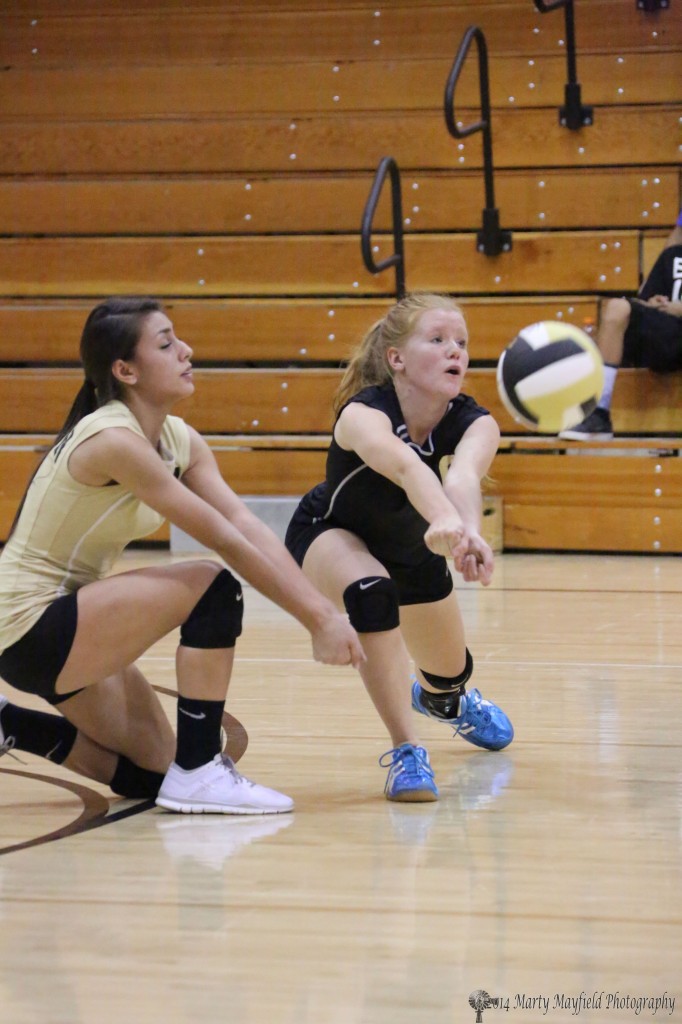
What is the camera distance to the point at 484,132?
20.0 ft

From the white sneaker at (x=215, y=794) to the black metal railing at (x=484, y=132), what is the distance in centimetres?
405

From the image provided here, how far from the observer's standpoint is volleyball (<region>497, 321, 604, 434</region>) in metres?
2.74

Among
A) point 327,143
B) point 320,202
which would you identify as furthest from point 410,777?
point 327,143

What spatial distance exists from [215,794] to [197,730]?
12cm

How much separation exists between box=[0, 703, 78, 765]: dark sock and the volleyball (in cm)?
114

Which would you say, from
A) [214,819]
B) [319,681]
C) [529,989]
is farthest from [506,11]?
[529,989]

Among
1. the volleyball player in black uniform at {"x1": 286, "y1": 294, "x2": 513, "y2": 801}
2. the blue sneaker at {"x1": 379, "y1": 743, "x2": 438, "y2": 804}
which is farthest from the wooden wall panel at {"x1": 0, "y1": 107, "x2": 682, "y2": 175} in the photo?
the blue sneaker at {"x1": 379, "y1": 743, "x2": 438, "y2": 804}

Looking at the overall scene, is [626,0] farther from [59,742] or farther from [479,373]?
[59,742]

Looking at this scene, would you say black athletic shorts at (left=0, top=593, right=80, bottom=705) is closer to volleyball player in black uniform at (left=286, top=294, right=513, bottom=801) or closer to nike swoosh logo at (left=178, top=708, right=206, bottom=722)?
nike swoosh logo at (left=178, top=708, right=206, bottom=722)

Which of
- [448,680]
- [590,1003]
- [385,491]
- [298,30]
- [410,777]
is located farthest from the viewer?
[298,30]

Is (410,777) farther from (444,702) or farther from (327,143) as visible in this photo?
(327,143)

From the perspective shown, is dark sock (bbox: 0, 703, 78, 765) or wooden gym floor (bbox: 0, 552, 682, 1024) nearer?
wooden gym floor (bbox: 0, 552, 682, 1024)

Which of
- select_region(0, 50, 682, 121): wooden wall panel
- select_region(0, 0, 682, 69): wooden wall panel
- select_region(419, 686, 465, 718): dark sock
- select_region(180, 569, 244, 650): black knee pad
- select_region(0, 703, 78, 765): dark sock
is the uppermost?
select_region(0, 0, 682, 69): wooden wall panel

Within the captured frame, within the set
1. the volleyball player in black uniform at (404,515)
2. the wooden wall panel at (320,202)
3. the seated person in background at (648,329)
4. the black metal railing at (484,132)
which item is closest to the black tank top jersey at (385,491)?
the volleyball player in black uniform at (404,515)
